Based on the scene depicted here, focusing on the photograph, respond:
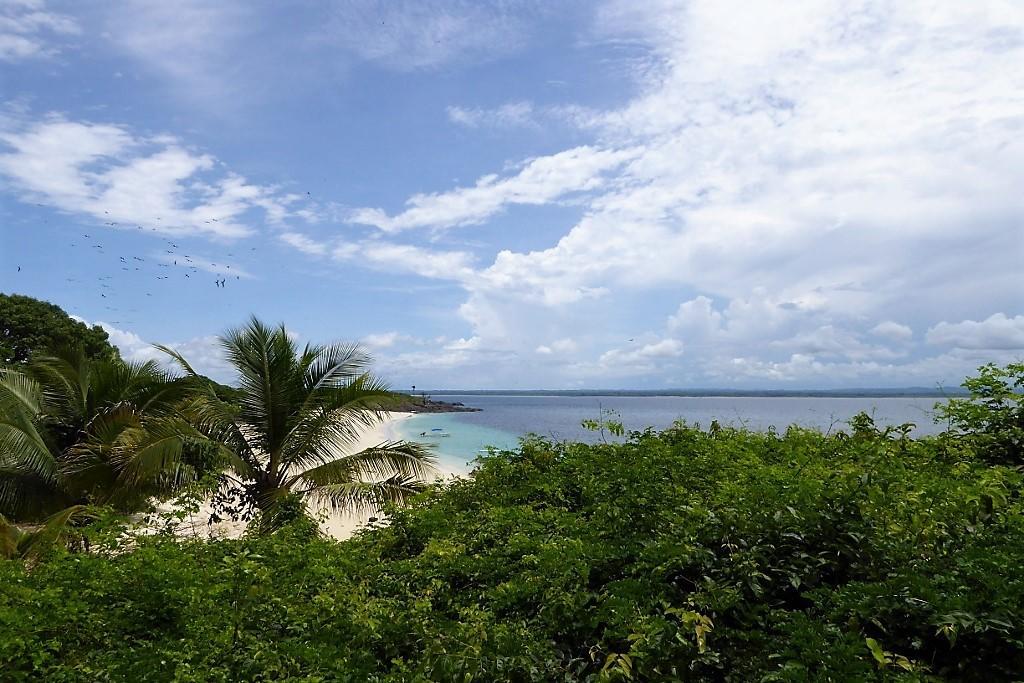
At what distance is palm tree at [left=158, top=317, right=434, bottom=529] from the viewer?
10.5 metres

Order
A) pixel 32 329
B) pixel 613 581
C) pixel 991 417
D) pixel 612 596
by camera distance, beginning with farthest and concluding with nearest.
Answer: pixel 32 329, pixel 991 417, pixel 613 581, pixel 612 596

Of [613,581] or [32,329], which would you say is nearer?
[613,581]

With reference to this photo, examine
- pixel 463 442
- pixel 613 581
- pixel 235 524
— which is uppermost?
pixel 613 581

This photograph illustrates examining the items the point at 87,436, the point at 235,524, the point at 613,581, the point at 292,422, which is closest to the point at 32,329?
the point at 87,436

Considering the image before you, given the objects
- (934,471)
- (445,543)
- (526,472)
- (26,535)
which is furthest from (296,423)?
(934,471)

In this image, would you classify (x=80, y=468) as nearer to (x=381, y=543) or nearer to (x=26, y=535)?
(x=26, y=535)

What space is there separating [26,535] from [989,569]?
34.5ft

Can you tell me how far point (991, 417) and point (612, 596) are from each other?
5.44m

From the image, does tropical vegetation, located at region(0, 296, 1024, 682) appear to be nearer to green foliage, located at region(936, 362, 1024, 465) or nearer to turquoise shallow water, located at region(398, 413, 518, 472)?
green foliage, located at region(936, 362, 1024, 465)

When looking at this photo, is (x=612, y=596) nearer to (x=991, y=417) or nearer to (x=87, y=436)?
(x=991, y=417)

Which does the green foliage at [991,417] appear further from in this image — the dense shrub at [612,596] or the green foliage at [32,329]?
the green foliage at [32,329]

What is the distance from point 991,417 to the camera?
6.90 m

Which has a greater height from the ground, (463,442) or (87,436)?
(87,436)

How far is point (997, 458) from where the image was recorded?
21.5 feet
